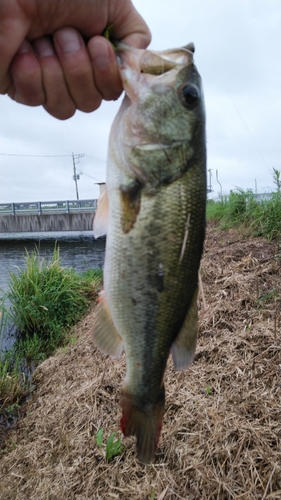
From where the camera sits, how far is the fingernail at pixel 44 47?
182 cm

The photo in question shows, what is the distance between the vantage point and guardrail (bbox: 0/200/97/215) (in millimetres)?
23922

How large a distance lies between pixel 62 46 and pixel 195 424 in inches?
127

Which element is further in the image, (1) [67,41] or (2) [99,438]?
(2) [99,438]

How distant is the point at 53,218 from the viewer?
74.5 ft

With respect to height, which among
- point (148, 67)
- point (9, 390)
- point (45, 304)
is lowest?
point (9, 390)

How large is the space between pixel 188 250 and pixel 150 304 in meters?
0.31

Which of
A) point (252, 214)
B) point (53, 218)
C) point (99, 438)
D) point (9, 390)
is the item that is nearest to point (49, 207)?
point (53, 218)

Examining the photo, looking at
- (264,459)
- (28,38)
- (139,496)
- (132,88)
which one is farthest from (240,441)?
(28,38)

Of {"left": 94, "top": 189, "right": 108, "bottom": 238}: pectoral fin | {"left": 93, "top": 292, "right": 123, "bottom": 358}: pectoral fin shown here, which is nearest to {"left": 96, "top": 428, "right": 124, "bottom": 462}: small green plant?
{"left": 93, "top": 292, "right": 123, "bottom": 358}: pectoral fin

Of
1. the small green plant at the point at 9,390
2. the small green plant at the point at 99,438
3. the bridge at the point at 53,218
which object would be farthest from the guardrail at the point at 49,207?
the small green plant at the point at 99,438

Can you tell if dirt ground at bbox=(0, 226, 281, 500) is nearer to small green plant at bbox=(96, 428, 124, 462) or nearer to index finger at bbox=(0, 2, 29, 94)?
small green plant at bbox=(96, 428, 124, 462)

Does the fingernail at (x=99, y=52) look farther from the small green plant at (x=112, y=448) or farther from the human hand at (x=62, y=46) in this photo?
the small green plant at (x=112, y=448)

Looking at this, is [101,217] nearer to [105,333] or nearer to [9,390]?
[105,333]

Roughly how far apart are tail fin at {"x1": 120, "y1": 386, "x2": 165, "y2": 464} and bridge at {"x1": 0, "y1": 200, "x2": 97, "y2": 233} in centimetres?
2023
